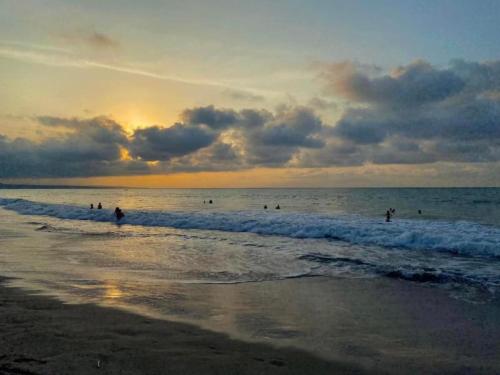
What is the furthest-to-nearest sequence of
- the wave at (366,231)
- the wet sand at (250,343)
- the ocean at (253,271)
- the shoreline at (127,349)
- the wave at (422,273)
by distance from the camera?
the wave at (366,231), the wave at (422,273), the ocean at (253,271), the wet sand at (250,343), the shoreline at (127,349)

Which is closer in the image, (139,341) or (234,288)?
(139,341)

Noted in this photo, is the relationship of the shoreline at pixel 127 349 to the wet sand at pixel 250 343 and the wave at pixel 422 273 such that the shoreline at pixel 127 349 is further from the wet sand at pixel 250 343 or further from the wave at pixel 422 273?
the wave at pixel 422 273

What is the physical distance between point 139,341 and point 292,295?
499cm

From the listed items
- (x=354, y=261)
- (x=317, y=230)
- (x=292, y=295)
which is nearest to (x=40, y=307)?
(x=292, y=295)

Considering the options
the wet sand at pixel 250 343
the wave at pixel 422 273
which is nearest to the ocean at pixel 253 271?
the wave at pixel 422 273

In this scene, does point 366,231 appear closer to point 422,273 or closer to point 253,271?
point 422,273

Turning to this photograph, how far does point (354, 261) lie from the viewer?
17.5 meters

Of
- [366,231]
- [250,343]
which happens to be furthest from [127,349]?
[366,231]

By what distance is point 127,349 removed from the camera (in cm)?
689

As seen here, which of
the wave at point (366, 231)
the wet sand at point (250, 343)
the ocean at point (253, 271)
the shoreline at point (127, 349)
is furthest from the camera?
the wave at point (366, 231)

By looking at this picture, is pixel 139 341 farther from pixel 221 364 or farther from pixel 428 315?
pixel 428 315

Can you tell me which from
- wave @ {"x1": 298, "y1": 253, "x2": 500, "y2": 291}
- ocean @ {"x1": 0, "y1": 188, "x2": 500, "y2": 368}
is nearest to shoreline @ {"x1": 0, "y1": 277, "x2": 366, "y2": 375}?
ocean @ {"x1": 0, "y1": 188, "x2": 500, "y2": 368}

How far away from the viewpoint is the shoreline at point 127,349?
6.16 metres

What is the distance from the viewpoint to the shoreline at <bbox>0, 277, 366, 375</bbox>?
616 cm
